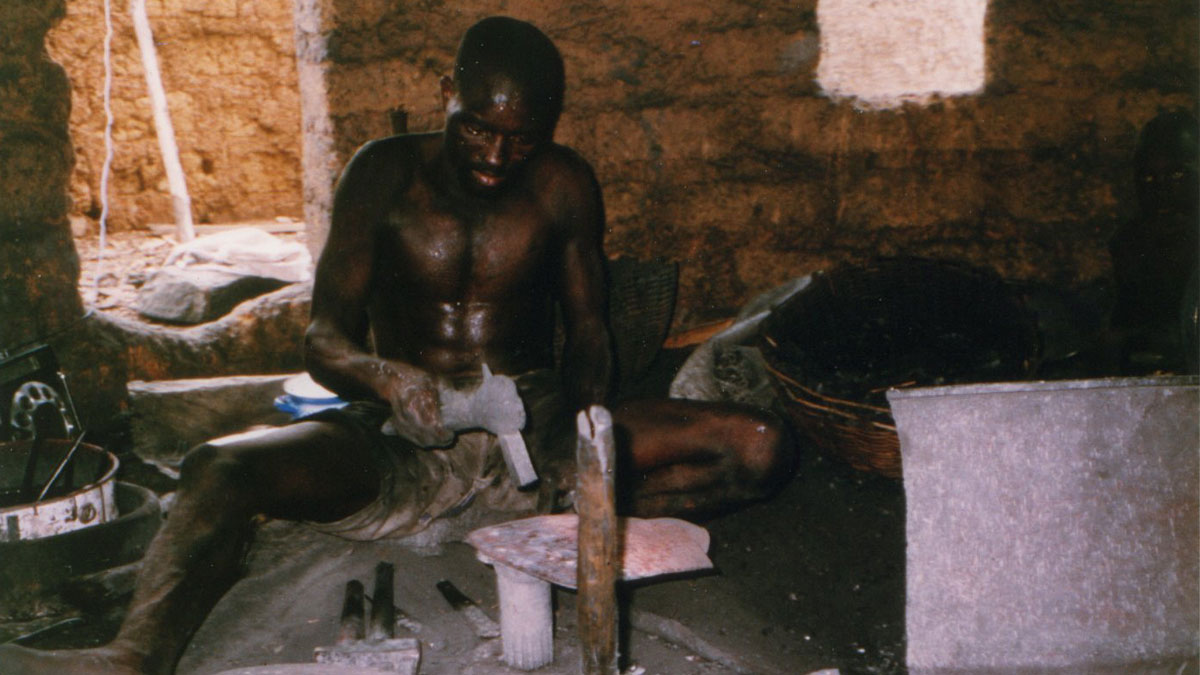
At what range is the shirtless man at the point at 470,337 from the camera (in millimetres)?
2639

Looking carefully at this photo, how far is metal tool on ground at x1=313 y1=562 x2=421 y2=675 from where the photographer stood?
2123 mm

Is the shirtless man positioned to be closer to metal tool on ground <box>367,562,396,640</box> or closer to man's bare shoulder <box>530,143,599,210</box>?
man's bare shoulder <box>530,143,599,210</box>

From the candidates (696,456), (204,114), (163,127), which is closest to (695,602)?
(696,456)

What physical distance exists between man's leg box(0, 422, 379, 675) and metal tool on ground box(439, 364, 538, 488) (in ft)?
1.46

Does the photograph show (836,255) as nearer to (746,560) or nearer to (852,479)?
(852,479)

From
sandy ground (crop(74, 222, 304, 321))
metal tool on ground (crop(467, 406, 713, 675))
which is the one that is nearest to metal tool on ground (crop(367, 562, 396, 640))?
metal tool on ground (crop(467, 406, 713, 675))

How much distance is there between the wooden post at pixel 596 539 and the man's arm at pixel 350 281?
1.20m

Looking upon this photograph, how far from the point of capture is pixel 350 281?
2.88 m

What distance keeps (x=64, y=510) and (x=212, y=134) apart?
509 cm

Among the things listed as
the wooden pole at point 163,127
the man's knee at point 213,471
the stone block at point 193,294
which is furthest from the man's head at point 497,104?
the wooden pole at point 163,127

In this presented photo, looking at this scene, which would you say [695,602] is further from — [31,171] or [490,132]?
[31,171]

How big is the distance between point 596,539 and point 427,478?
1.34 m

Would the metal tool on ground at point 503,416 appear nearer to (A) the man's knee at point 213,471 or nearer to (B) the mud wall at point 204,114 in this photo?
(A) the man's knee at point 213,471

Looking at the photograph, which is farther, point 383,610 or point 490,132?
point 490,132
